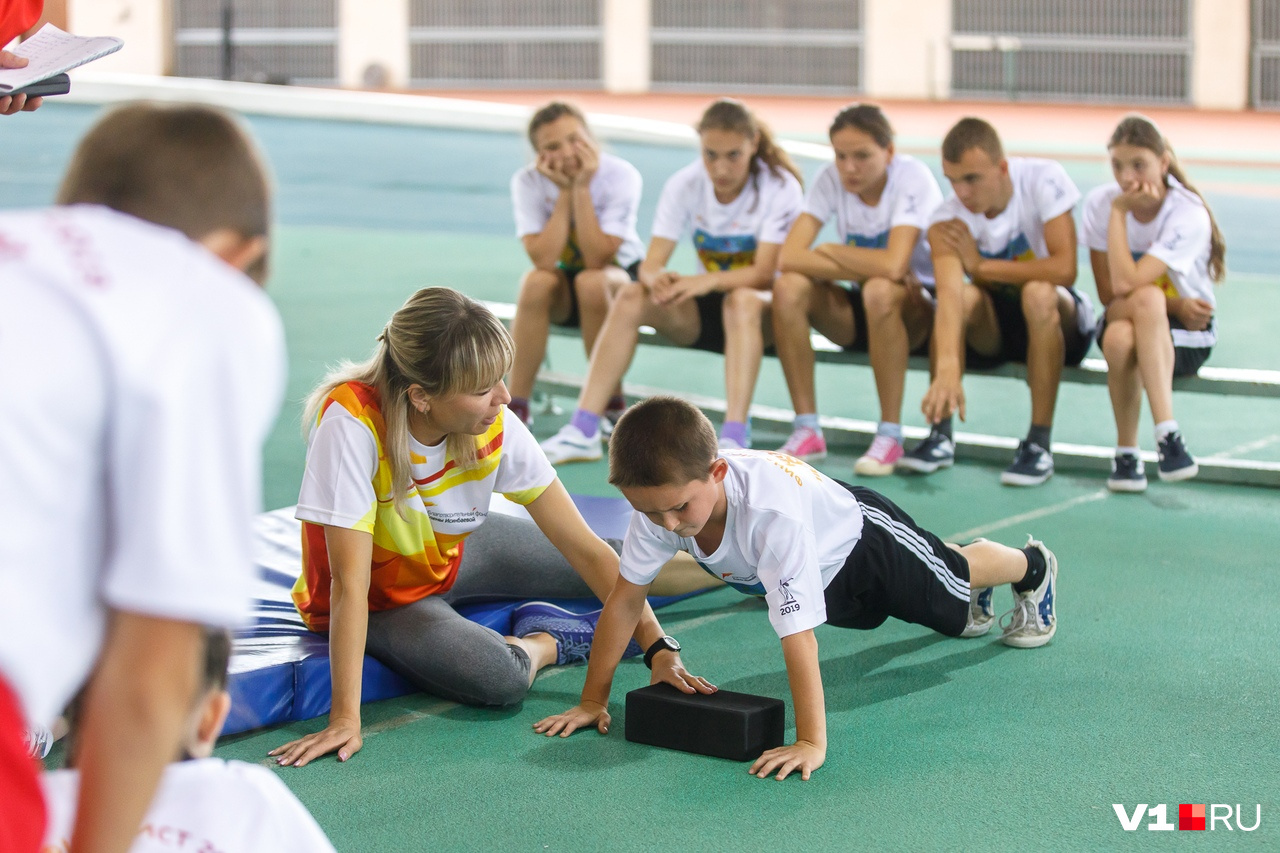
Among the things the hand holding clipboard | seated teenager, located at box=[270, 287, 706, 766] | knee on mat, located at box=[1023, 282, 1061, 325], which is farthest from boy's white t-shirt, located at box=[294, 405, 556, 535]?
knee on mat, located at box=[1023, 282, 1061, 325]

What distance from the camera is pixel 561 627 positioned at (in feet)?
10.2

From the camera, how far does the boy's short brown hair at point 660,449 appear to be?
7.98 ft

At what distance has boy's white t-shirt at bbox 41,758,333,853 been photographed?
1.26 m

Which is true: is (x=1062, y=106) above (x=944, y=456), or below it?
above

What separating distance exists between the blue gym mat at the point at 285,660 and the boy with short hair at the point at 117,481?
1586mm

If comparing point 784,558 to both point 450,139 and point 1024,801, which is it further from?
point 450,139

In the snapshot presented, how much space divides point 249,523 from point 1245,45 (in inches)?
786

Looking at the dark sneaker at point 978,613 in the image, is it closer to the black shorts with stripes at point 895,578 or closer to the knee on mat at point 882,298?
the black shorts with stripes at point 895,578

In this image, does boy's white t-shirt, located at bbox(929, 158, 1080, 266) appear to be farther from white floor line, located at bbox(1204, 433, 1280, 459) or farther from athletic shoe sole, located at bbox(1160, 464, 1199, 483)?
white floor line, located at bbox(1204, 433, 1280, 459)

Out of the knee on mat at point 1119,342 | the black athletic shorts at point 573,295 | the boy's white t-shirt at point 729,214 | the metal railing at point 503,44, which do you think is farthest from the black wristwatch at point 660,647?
the metal railing at point 503,44

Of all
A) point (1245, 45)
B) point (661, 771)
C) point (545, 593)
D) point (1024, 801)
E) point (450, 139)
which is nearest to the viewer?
point (1024, 801)

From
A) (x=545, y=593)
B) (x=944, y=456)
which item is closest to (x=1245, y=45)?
(x=944, y=456)

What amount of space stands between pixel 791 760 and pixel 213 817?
140 cm

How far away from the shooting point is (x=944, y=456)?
4898 millimetres
